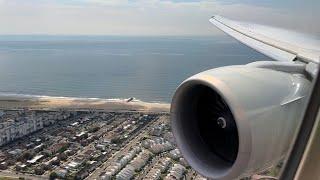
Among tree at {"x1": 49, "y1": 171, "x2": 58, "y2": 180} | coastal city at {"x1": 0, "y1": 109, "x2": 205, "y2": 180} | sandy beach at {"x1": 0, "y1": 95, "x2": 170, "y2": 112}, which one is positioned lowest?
sandy beach at {"x1": 0, "y1": 95, "x2": 170, "y2": 112}

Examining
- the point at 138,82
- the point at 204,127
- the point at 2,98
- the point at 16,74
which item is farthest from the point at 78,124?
the point at 16,74

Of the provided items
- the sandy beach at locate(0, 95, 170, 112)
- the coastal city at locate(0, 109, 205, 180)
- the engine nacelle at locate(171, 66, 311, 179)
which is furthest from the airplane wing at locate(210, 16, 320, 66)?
the sandy beach at locate(0, 95, 170, 112)

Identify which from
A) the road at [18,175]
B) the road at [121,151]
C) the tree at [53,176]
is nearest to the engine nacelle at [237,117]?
the road at [121,151]

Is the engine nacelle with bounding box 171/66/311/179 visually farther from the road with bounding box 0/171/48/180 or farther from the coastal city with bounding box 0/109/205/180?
the road with bounding box 0/171/48/180

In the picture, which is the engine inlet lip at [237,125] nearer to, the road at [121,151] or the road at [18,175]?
the road at [121,151]

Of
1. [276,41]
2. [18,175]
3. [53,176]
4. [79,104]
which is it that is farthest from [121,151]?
[276,41]

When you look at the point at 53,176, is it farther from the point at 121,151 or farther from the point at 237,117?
the point at 237,117

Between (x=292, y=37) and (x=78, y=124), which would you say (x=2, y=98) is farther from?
(x=292, y=37)
